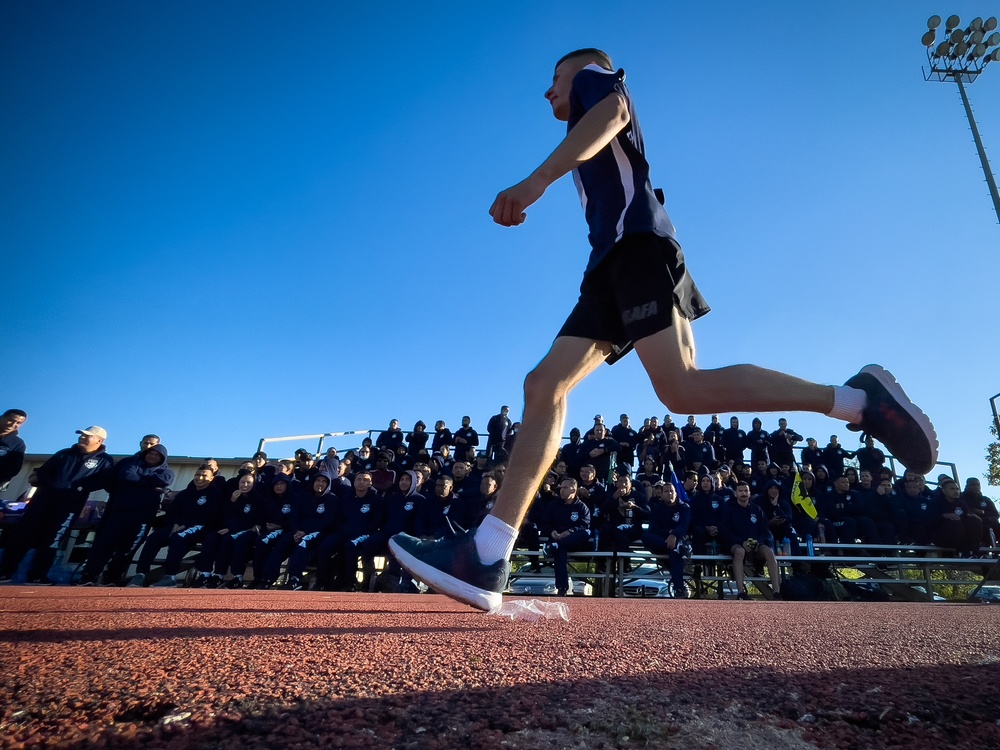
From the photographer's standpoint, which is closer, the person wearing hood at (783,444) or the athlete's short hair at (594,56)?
the athlete's short hair at (594,56)

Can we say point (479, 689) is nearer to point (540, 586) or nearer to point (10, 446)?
point (10, 446)

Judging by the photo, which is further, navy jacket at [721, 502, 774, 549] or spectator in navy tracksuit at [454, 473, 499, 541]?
spectator in navy tracksuit at [454, 473, 499, 541]

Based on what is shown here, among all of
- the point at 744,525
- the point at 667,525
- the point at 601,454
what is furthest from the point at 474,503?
the point at 744,525

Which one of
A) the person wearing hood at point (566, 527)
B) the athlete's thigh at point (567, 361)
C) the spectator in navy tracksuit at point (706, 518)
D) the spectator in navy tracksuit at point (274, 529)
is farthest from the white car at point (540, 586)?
the athlete's thigh at point (567, 361)

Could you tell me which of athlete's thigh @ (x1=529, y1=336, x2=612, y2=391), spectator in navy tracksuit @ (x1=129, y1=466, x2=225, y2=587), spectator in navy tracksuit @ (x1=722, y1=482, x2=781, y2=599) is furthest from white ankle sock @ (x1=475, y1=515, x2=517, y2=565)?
spectator in navy tracksuit @ (x1=129, y1=466, x2=225, y2=587)

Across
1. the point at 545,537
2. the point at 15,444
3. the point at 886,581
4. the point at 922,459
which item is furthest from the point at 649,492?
the point at 15,444

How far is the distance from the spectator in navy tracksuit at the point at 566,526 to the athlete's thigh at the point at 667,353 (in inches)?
244

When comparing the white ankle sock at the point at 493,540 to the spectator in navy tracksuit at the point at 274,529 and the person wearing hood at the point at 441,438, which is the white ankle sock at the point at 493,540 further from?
the person wearing hood at the point at 441,438

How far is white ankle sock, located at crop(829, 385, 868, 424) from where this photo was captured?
6.83 feet

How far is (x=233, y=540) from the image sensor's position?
25.8 ft

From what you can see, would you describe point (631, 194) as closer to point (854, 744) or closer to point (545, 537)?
point (854, 744)

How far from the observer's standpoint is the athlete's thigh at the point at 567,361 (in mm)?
2219

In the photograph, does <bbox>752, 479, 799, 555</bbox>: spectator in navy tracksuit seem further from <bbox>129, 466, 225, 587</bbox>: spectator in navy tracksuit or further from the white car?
<bbox>129, 466, 225, 587</bbox>: spectator in navy tracksuit

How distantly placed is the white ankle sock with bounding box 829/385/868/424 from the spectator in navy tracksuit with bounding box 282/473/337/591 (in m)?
7.01
